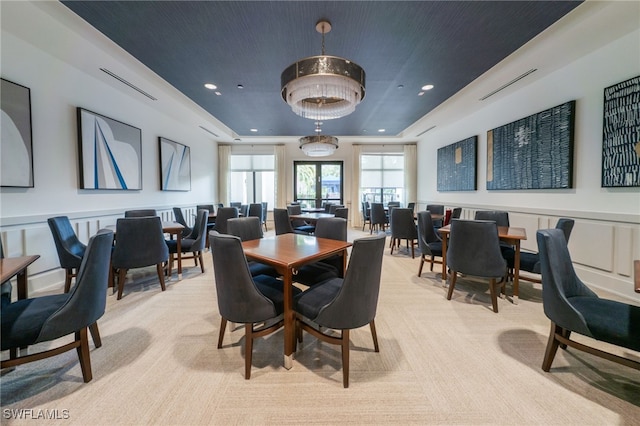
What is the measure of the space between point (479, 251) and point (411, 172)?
5.94 metres

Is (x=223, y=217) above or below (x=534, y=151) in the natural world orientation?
below

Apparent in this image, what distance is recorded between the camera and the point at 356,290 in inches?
58.4

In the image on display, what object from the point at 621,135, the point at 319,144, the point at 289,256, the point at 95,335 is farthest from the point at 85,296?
the point at 621,135

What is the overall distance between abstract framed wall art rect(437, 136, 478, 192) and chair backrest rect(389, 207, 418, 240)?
1882 mm

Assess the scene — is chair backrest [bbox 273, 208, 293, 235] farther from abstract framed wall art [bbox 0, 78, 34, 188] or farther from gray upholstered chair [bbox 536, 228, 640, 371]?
gray upholstered chair [bbox 536, 228, 640, 371]

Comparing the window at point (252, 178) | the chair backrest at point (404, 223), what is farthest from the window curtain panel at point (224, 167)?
the chair backrest at point (404, 223)

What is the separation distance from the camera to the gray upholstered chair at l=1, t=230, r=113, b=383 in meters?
1.36

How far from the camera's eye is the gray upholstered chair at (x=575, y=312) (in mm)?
1376

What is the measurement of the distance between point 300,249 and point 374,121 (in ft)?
15.9

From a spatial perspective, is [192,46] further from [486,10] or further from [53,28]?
[486,10]

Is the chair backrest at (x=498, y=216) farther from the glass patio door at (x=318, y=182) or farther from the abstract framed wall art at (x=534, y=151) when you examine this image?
the glass patio door at (x=318, y=182)

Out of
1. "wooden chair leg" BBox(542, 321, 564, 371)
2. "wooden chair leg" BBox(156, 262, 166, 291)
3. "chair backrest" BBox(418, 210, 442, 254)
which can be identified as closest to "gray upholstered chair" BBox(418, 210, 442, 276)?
"chair backrest" BBox(418, 210, 442, 254)

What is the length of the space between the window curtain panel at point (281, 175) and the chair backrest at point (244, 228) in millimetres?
5362

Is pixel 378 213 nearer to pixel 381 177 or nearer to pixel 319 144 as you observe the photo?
pixel 319 144
